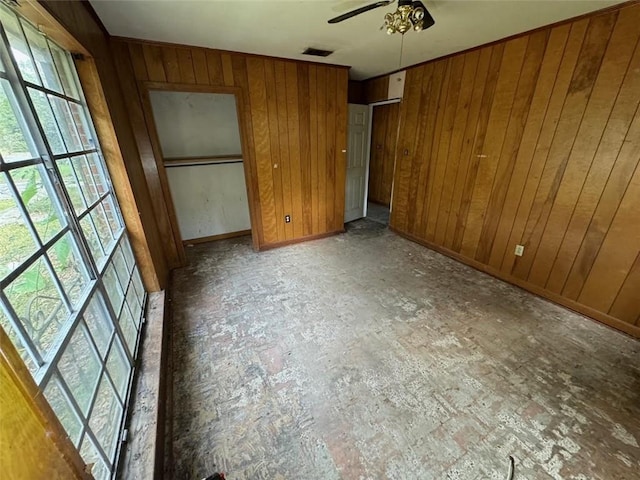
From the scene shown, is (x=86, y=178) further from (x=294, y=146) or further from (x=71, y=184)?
(x=294, y=146)

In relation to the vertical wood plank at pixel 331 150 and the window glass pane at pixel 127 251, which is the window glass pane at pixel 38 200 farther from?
the vertical wood plank at pixel 331 150

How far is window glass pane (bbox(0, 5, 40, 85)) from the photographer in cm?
98

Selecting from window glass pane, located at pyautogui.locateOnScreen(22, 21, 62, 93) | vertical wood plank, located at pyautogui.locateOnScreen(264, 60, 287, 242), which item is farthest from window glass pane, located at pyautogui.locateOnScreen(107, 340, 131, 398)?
vertical wood plank, located at pyautogui.locateOnScreen(264, 60, 287, 242)

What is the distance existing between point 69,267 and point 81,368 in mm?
422

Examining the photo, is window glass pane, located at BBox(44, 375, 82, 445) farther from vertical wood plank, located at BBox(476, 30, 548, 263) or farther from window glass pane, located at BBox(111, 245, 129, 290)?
vertical wood plank, located at BBox(476, 30, 548, 263)

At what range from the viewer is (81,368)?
1.04 metres

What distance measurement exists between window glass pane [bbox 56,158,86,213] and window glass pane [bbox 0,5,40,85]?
349 mm

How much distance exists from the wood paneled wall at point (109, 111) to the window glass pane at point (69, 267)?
36.6 inches

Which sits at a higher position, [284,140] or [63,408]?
[284,140]

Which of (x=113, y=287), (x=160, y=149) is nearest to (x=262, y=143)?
(x=160, y=149)

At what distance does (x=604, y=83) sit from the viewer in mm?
1890

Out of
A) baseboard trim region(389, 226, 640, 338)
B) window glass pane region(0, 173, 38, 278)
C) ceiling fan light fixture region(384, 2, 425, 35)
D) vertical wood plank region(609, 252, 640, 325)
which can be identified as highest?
ceiling fan light fixture region(384, 2, 425, 35)

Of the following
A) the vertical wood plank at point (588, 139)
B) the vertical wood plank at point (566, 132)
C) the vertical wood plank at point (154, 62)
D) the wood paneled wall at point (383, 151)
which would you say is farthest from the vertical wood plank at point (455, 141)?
the vertical wood plank at point (154, 62)

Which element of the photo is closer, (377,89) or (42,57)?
(42,57)
